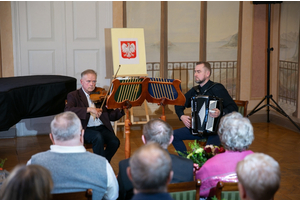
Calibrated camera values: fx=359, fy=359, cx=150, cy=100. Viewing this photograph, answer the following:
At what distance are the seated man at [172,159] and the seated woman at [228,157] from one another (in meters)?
0.14

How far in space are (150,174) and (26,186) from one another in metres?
0.51

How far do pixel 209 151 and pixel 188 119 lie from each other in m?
1.23

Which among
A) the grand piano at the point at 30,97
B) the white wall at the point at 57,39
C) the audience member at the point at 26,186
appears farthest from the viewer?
the white wall at the point at 57,39

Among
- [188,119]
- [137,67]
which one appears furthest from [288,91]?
[188,119]

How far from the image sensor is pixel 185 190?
1.98 metres

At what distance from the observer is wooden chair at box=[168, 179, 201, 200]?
194 cm

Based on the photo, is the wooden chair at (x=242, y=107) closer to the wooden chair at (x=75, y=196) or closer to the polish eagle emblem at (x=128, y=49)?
the polish eagle emblem at (x=128, y=49)

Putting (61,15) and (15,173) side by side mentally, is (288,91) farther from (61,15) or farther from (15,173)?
(15,173)

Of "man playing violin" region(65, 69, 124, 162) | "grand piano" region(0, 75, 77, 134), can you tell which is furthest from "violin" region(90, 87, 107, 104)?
"grand piano" region(0, 75, 77, 134)

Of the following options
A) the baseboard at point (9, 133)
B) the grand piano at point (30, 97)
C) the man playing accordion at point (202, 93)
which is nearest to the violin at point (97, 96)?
the grand piano at point (30, 97)

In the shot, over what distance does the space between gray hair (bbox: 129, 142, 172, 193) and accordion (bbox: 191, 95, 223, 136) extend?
224 centimetres

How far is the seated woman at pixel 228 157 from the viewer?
90.7 inches

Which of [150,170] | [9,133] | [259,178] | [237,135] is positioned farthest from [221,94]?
[9,133]

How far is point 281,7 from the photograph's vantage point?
6.69 metres
